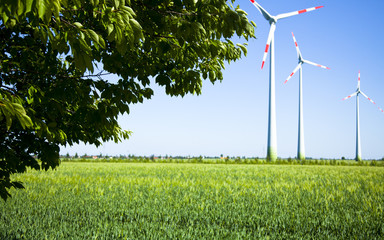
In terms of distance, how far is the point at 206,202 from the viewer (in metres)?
6.90

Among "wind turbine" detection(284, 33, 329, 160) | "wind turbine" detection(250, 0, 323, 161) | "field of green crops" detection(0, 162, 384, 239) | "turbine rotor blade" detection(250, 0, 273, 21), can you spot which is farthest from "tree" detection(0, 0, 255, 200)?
"wind turbine" detection(284, 33, 329, 160)

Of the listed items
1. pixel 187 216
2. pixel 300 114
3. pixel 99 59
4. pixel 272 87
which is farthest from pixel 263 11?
pixel 99 59

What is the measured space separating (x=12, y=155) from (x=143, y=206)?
9.93 ft

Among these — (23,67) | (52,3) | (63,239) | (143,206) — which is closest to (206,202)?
(143,206)

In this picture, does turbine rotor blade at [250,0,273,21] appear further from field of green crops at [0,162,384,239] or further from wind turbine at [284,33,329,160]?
field of green crops at [0,162,384,239]

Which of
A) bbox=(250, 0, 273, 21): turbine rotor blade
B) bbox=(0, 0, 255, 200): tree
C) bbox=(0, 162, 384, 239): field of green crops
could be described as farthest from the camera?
bbox=(250, 0, 273, 21): turbine rotor blade

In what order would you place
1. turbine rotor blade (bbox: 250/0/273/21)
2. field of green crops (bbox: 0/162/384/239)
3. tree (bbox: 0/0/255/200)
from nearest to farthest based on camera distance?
tree (bbox: 0/0/255/200) → field of green crops (bbox: 0/162/384/239) → turbine rotor blade (bbox: 250/0/273/21)

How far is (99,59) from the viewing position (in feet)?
13.1

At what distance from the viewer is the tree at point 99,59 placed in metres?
2.83

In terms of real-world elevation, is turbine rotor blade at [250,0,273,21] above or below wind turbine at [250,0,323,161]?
above

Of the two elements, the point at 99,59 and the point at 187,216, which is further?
the point at 187,216

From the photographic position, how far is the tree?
283 centimetres

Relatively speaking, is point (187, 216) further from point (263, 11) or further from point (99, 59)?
point (263, 11)

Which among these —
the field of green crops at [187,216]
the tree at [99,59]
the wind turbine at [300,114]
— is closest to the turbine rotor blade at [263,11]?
the wind turbine at [300,114]
